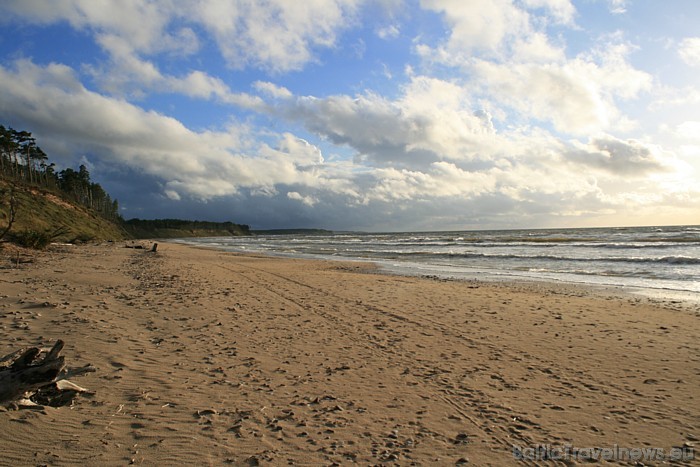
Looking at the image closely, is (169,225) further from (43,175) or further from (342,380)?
(342,380)

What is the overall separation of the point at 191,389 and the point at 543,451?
425cm

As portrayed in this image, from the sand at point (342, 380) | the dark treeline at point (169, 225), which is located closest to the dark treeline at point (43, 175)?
the dark treeline at point (169, 225)

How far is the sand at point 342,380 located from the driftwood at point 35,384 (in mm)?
180

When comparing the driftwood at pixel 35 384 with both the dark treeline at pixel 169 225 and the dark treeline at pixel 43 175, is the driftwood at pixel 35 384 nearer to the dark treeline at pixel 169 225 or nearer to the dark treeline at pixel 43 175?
the dark treeline at pixel 43 175

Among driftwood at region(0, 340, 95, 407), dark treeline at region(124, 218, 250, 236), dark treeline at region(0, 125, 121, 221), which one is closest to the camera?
driftwood at region(0, 340, 95, 407)

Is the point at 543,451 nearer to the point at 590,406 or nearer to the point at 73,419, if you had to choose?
the point at 590,406

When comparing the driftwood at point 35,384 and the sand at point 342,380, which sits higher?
the driftwood at point 35,384

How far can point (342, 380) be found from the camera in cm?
572

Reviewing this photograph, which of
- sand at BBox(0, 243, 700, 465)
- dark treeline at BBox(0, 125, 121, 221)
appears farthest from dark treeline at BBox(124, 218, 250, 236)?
sand at BBox(0, 243, 700, 465)

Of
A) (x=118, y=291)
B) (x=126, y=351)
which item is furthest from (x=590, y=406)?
(x=118, y=291)

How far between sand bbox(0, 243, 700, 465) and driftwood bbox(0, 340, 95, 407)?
0.18 metres

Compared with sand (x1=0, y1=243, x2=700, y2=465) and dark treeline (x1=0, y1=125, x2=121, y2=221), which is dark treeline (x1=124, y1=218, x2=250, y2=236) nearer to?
dark treeline (x1=0, y1=125, x2=121, y2=221)

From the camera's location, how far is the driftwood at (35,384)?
424 centimetres

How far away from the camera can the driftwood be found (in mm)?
4242
